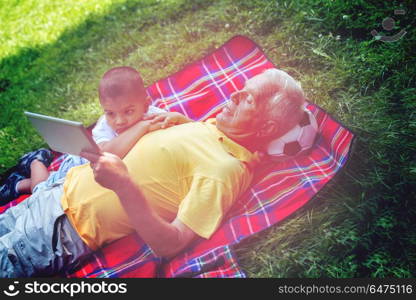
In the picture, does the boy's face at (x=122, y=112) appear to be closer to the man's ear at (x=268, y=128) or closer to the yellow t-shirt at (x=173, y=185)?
the yellow t-shirt at (x=173, y=185)

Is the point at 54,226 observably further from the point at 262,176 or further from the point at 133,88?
the point at 262,176

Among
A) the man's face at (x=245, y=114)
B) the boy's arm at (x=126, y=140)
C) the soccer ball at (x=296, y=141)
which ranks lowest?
the soccer ball at (x=296, y=141)

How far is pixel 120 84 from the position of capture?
1857mm

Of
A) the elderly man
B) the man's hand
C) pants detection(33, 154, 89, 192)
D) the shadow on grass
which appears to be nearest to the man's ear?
the elderly man

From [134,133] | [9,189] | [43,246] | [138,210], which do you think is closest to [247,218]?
[138,210]

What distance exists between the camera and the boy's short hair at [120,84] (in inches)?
73.0

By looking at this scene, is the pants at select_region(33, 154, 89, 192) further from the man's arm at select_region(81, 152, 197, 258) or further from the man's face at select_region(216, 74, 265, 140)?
the man's face at select_region(216, 74, 265, 140)

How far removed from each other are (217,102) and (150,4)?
167cm

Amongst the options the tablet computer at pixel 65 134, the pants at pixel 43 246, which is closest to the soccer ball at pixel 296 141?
the tablet computer at pixel 65 134

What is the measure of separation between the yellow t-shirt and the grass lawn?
280 millimetres

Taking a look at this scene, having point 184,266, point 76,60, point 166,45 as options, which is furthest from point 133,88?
point 76,60

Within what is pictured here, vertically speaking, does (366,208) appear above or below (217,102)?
below

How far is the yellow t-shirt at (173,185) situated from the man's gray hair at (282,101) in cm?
19

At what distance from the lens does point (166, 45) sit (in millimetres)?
3006
